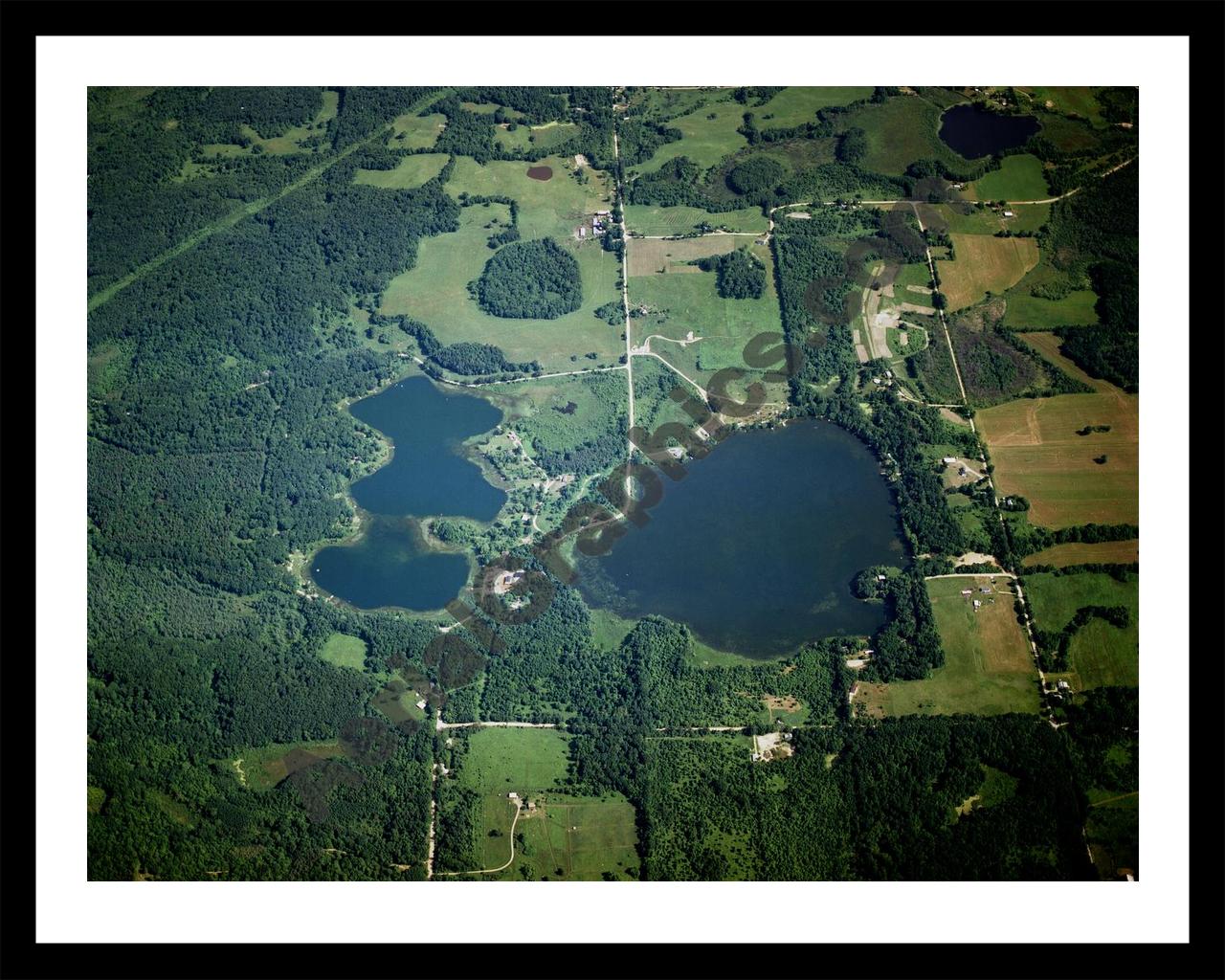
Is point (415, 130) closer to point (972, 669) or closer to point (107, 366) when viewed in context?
point (107, 366)

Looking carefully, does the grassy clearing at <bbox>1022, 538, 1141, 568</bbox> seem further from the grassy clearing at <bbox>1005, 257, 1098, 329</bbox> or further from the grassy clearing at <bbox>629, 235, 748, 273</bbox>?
the grassy clearing at <bbox>629, 235, 748, 273</bbox>

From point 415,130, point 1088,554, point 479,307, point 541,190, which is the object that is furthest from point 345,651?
point 415,130

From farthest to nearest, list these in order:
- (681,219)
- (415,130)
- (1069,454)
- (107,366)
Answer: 1. (415,130)
2. (681,219)
3. (107,366)
4. (1069,454)

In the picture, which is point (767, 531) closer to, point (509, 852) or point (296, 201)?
point (509, 852)

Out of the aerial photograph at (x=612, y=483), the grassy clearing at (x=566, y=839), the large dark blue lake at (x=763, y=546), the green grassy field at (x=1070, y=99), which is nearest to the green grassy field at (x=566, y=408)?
the aerial photograph at (x=612, y=483)

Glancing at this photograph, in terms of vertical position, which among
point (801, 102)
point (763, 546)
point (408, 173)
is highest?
point (801, 102)

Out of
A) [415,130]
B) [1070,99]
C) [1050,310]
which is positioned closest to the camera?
[1050,310]

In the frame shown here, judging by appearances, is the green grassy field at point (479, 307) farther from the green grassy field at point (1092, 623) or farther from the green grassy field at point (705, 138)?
the green grassy field at point (1092, 623)
